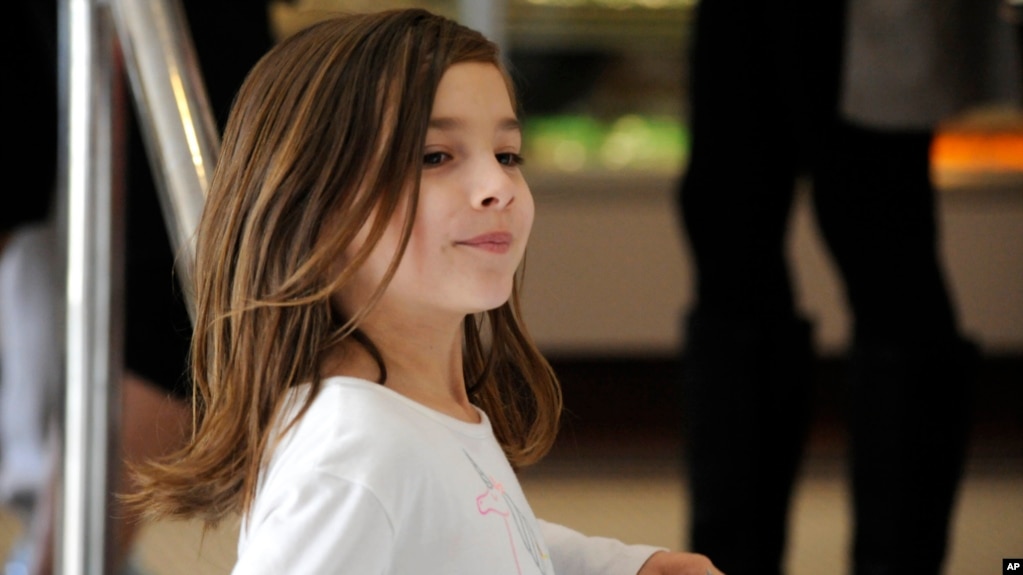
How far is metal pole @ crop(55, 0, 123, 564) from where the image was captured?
102cm

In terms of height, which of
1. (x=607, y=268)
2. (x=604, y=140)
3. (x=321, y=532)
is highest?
(x=321, y=532)

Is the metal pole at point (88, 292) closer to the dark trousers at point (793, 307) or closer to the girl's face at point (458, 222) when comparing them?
the girl's face at point (458, 222)

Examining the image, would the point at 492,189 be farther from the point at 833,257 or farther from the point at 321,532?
the point at 833,257

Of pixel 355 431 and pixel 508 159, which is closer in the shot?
pixel 355 431

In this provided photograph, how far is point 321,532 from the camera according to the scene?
0.58 metres

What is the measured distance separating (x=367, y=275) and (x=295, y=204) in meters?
0.05

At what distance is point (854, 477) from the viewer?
Result: 137 cm

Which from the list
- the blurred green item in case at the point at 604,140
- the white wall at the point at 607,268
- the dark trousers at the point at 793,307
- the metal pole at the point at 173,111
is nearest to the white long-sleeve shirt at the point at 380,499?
the metal pole at the point at 173,111

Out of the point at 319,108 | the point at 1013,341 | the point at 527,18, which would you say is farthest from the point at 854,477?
the point at 527,18

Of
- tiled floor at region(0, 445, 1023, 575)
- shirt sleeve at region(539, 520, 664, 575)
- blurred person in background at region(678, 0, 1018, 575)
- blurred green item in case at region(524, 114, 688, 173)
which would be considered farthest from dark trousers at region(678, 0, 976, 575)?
blurred green item in case at region(524, 114, 688, 173)

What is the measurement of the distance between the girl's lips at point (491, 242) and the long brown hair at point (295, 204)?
0.04 m

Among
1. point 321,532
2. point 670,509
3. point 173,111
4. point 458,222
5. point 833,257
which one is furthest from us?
point 670,509

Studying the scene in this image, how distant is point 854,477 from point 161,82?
2.70 ft

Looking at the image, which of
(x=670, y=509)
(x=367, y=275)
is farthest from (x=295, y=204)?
(x=670, y=509)
